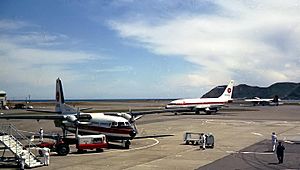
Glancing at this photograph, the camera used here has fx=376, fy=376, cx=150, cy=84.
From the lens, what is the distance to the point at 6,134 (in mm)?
26312

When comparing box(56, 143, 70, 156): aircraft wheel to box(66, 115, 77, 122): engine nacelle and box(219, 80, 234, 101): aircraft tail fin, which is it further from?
box(219, 80, 234, 101): aircraft tail fin

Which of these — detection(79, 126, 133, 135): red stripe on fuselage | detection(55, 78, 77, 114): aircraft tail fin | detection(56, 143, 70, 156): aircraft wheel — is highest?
detection(55, 78, 77, 114): aircraft tail fin

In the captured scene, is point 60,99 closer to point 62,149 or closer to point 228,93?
point 62,149

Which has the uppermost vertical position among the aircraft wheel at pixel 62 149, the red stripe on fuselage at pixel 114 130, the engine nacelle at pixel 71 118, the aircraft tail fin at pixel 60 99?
the aircraft tail fin at pixel 60 99

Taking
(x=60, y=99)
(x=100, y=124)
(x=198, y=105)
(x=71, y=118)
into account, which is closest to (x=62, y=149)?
(x=71, y=118)

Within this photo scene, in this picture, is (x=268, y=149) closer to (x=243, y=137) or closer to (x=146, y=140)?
(x=243, y=137)

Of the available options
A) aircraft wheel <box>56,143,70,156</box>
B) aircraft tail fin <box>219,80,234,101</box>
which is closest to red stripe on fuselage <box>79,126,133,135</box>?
aircraft wheel <box>56,143,70,156</box>

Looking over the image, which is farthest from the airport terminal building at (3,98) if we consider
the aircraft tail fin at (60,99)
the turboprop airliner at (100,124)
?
the turboprop airliner at (100,124)

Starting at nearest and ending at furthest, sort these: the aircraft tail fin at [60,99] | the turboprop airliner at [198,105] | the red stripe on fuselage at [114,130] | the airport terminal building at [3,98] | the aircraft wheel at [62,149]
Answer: the aircraft wheel at [62,149] → the red stripe on fuselage at [114,130] → the aircraft tail fin at [60,99] → the turboprop airliner at [198,105] → the airport terminal building at [3,98]

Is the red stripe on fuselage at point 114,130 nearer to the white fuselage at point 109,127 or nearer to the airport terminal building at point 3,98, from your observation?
the white fuselage at point 109,127

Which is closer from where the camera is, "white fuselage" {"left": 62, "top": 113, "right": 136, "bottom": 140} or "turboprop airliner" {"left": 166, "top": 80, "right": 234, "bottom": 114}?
"white fuselage" {"left": 62, "top": 113, "right": 136, "bottom": 140}

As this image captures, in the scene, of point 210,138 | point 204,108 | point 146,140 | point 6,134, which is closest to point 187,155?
point 210,138

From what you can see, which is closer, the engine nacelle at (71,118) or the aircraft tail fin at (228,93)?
the engine nacelle at (71,118)

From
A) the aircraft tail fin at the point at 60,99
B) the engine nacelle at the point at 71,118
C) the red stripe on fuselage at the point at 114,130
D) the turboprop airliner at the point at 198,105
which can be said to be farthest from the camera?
the turboprop airliner at the point at 198,105
